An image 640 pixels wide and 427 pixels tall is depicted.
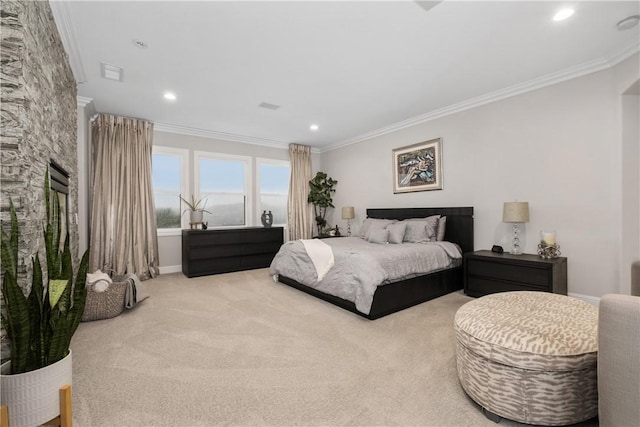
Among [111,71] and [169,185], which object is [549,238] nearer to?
[111,71]

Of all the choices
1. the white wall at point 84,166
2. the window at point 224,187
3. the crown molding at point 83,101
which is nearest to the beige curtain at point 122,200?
the white wall at point 84,166

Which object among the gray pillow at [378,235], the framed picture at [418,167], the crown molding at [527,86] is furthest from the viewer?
the framed picture at [418,167]

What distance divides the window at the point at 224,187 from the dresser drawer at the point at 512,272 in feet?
13.7

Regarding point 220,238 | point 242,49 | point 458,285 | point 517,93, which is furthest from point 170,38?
point 458,285

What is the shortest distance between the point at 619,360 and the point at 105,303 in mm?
3786

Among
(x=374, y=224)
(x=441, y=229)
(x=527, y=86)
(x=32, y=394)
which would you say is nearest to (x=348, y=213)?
(x=374, y=224)

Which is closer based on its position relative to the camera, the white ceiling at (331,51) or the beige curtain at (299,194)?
the white ceiling at (331,51)

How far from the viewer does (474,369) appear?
1.58 m

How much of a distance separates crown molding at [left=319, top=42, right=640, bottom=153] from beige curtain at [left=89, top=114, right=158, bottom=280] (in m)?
4.11

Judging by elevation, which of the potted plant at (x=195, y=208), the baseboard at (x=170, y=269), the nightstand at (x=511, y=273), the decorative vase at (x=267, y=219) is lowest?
the baseboard at (x=170, y=269)

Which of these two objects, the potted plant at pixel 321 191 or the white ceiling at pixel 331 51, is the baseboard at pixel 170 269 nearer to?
the white ceiling at pixel 331 51

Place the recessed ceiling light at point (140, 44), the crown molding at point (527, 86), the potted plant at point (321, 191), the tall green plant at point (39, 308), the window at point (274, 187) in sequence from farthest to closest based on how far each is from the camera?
the potted plant at point (321, 191)
the window at point (274, 187)
the crown molding at point (527, 86)
the recessed ceiling light at point (140, 44)
the tall green plant at point (39, 308)

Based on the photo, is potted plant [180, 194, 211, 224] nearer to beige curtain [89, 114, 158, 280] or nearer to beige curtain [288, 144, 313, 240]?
beige curtain [89, 114, 158, 280]

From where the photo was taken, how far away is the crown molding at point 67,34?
219 cm
